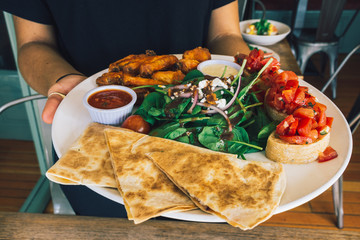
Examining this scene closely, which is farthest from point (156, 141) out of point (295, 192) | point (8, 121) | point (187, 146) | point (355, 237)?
point (8, 121)

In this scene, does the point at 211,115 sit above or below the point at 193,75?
below

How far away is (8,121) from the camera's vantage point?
115 inches

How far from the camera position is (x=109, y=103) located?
160 centimetres

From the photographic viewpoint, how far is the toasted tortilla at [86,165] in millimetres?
1159

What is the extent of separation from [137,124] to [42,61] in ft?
2.81

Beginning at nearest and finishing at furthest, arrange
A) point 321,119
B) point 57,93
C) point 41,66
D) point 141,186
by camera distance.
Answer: point 141,186 → point 321,119 → point 57,93 → point 41,66

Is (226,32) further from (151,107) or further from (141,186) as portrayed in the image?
(141,186)

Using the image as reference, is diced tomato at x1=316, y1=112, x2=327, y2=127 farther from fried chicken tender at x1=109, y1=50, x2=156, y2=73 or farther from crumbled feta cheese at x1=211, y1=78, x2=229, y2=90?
fried chicken tender at x1=109, y1=50, x2=156, y2=73

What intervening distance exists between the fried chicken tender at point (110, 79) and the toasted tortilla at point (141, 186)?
0.51m

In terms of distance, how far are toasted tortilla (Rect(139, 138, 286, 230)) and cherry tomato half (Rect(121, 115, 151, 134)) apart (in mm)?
245

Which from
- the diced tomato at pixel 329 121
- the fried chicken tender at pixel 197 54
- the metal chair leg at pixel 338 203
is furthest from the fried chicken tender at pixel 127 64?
the metal chair leg at pixel 338 203

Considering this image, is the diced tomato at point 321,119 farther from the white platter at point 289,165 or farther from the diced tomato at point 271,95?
the diced tomato at point 271,95

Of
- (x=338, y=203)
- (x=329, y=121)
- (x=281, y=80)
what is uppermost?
(x=281, y=80)

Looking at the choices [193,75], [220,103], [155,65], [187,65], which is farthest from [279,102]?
[155,65]
